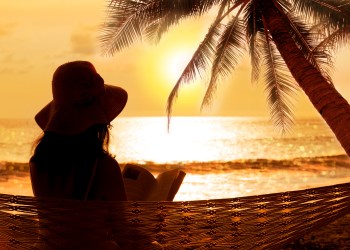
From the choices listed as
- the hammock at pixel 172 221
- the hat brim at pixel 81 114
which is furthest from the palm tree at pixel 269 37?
the hat brim at pixel 81 114

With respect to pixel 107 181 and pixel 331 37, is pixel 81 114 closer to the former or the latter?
pixel 107 181

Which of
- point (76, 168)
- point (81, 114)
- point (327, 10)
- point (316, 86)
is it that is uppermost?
point (327, 10)

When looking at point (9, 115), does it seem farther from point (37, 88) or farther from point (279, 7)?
point (279, 7)

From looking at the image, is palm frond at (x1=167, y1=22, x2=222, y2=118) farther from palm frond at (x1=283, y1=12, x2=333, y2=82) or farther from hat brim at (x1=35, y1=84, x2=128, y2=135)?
hat brim at (x1=35, y1=84, x2=128, y2=135)

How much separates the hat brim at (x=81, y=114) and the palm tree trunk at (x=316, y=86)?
263cm

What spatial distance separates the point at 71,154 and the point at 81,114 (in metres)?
0.11

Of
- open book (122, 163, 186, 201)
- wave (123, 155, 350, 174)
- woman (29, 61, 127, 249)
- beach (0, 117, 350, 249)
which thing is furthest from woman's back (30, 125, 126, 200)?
wave (123, 155, 350, 174)

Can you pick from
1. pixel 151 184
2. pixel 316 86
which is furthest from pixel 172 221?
pixel 316 86

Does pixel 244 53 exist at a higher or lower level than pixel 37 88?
lower

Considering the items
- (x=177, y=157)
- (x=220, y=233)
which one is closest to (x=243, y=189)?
(x=177, y=157)

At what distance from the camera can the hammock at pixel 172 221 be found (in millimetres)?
1442

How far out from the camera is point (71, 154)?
56.8 inches

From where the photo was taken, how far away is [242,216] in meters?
1.57

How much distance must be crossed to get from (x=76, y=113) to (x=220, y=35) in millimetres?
5412
